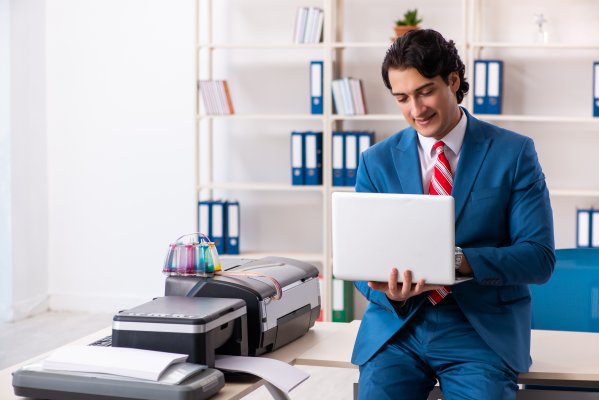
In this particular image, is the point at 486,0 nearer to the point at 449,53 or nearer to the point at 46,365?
the point at 449,53

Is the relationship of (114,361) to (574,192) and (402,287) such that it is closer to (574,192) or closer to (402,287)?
(402,287)

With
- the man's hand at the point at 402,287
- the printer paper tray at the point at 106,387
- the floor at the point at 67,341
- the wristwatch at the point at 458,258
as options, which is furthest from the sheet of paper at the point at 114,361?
the floor at the point at 67,341

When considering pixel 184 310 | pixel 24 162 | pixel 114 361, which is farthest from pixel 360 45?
pixel 114 361

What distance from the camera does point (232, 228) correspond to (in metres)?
4.98

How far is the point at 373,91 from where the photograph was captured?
5055 millimetres

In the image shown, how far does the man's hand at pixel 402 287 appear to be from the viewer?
1.90 meters

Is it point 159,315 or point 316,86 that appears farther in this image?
point 316,86

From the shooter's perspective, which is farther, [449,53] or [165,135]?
[165,135]

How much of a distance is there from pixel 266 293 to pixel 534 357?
660 millimetres

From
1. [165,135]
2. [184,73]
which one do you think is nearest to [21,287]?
[165,135]

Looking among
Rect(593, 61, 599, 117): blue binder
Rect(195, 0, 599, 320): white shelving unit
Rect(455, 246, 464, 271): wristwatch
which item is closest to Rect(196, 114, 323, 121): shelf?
Rect(195, 0, 599, 320): white shelving unit

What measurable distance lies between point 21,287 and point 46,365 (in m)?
3.68

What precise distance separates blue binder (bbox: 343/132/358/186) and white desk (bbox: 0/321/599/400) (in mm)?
2381

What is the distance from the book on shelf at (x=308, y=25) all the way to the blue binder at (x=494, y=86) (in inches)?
35.5
